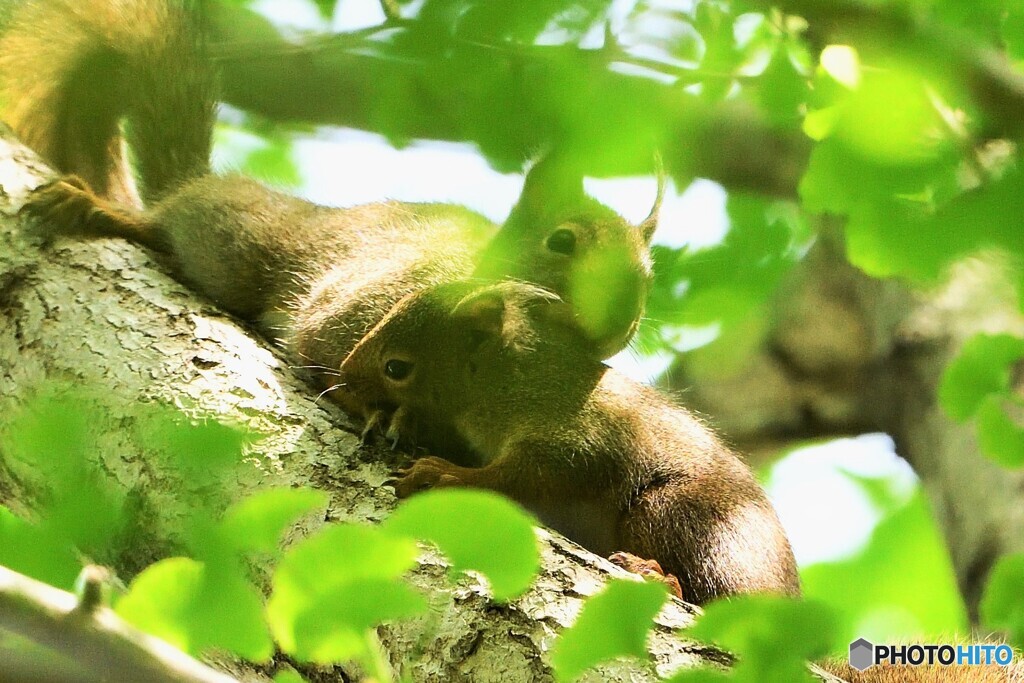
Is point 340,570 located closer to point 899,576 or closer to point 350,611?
point 350,611

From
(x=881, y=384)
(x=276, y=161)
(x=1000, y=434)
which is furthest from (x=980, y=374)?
(x=276, y=161)

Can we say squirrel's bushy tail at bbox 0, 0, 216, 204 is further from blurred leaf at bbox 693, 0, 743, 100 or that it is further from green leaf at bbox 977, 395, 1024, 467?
green leaf at bbox 977, 395, 1024, 467

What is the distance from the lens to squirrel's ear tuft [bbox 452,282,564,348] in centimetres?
401

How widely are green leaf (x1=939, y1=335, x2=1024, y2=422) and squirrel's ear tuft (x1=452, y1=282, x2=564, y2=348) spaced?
1842mm

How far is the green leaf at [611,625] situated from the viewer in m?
1.13

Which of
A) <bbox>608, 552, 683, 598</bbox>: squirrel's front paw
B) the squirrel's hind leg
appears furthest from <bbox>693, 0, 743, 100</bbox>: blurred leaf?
the squirrel's hind leg

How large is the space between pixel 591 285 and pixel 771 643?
132 centimetres

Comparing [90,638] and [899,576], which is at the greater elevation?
[90,638]

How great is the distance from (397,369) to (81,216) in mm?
1336

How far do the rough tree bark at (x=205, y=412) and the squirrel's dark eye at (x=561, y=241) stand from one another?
4.14 ft

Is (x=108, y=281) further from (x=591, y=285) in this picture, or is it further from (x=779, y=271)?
(x=779, y=271)

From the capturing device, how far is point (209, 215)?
461 centimetres

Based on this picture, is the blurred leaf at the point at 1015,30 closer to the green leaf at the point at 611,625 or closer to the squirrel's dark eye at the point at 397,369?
the green leaf at the point at 611,625

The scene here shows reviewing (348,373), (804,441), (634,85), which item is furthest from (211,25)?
(804,441)
